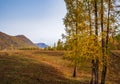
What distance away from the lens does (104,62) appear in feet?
91.6

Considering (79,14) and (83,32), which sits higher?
(79,14)

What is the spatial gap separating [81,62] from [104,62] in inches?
99.1

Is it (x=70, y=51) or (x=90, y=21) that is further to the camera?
(x=70, y=51)

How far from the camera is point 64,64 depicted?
4762 centimetres

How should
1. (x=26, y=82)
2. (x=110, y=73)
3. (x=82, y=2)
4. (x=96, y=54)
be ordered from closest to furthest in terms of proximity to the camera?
(x=96, y=54), (x=26, y=82), (x=82, y=2), (x=110, y=73)

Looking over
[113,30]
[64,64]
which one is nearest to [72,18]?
[113,30]

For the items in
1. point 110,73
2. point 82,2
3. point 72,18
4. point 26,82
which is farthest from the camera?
point 110,73

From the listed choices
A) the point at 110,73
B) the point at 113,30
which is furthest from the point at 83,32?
the point at 110,73

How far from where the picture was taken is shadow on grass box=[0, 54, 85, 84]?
29856 mm

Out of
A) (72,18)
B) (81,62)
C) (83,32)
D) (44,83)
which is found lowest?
(44,83)

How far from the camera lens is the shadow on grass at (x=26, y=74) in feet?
98.0

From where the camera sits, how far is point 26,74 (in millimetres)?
32688

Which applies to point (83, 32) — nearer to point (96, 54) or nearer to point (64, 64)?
point (96, 54)

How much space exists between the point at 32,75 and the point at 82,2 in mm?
10940
